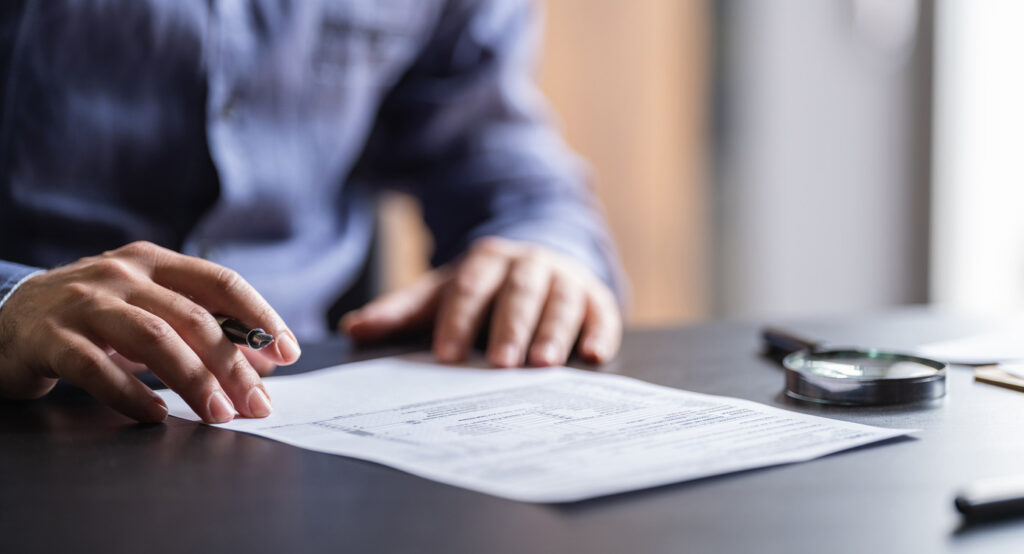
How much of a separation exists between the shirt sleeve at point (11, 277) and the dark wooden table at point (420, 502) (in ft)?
0.33

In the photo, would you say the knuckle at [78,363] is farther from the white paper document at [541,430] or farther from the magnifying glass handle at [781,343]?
the magnifying glass handle at [781,343]

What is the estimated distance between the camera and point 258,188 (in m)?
1.06

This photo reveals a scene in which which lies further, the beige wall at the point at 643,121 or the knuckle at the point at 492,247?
the beige wall at the point at 643,121

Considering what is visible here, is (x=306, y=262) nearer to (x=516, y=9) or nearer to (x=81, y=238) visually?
(x=81, y=238)

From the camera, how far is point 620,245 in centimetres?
255

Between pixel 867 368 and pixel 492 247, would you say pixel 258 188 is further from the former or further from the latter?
pixel 867 368

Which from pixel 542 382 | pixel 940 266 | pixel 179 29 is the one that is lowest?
pixel 940 266

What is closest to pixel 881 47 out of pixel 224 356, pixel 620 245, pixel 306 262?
pixel 620 245

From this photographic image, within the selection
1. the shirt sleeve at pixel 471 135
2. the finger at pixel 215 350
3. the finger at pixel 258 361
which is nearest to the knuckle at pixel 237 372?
the finger at pixel 215 350

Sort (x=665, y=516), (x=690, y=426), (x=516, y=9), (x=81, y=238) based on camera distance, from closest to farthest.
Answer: (x=665, y=516) < (x=690, y=426) < (x=81, y=238) < (x=516, y=9)

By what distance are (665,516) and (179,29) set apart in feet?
2.58

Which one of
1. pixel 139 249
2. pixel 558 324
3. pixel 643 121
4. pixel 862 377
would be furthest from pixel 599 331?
pixel 643 121

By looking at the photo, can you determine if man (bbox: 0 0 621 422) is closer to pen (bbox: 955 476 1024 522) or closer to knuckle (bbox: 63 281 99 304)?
knuckle (bbox: 63 281 99 304)

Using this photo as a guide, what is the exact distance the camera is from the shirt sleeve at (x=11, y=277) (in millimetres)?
595
